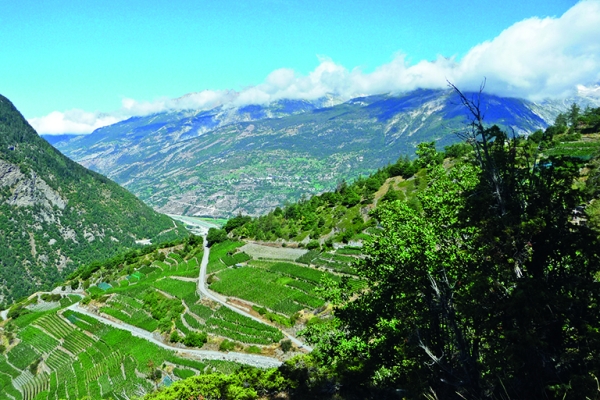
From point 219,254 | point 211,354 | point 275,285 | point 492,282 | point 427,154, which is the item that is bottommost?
point 219,254

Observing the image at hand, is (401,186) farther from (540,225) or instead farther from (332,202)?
(540,225)

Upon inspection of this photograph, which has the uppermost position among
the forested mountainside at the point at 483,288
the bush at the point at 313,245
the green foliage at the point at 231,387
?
the forested mountainside at the point at 483,288

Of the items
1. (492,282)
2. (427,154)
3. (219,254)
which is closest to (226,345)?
(427,154)

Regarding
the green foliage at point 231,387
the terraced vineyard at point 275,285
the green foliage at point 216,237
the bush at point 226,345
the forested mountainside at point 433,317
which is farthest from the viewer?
the green foliage at point 216,237

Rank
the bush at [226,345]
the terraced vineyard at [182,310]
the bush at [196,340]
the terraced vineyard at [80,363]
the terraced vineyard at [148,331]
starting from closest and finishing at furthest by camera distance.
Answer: the terraced vineyard at [80,363] → the bush at [226,345] → the terraced vineyard at [148,331] → the bush at [196,340] → the terraced vineyard at [182,310]

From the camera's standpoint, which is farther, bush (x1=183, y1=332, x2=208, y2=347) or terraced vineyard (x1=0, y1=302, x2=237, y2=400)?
bush (x1=183, y1=332, x2=208, y2=347)

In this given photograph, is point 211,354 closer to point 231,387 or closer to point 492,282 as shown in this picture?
point 231,387

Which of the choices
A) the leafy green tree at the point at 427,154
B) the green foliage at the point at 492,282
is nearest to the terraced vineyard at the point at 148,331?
the green foliage at the point at 492,282

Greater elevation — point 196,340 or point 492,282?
point 492,282

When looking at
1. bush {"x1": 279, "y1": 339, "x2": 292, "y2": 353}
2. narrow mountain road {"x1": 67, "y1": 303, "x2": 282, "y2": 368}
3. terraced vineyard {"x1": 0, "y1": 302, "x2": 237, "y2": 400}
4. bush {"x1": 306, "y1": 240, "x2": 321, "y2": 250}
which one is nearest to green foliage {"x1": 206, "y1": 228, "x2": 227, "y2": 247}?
bush {"x1": 306, "y1": 240, "x2": 321, "y2": 250}

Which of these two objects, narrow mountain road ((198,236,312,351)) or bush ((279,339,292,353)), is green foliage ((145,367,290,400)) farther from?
narrow mountain road ((198,236,312,351))

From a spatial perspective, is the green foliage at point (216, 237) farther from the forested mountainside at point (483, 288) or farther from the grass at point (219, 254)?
the forested mountainside at point (483, 288)

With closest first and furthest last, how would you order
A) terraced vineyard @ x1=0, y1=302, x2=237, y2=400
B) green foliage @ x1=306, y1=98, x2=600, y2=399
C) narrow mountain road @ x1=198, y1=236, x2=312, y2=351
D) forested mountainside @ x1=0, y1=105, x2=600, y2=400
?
green foliage @ x1=306, y1=98, x2=600, y2=399 → forested mountainside @ x1=0, y1=105, x2=600, y2=400 → narrow mountain road @ x1=198, y1=236, x2=312, y2=351 → terraced vineyard @ x1=0, y1=302, x2=237, y2=400

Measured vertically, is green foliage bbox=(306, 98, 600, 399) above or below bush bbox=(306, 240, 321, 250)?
above
